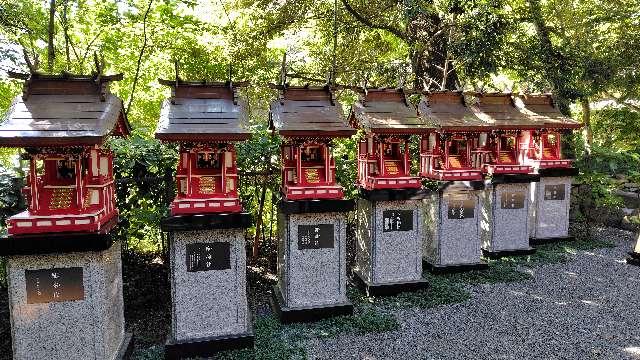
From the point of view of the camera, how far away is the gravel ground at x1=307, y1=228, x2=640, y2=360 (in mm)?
7793

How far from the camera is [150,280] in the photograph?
1040 cm

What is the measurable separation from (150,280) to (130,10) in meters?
9.26

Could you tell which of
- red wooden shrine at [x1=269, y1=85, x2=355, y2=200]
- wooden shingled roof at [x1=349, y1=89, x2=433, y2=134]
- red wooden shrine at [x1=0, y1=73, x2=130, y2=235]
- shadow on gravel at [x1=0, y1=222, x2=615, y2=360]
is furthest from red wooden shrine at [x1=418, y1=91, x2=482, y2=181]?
red wooden shrine at [x1=0, y1=73, x2=130, y2=235]

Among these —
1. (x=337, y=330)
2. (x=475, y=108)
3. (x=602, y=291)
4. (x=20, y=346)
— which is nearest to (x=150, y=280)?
(x=20, y=346)

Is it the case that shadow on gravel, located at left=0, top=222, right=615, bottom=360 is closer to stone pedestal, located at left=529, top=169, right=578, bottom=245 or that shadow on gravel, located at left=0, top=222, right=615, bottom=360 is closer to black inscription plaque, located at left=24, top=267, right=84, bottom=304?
stone pedestal, located at left=529, top=169, right=578, bottom=245

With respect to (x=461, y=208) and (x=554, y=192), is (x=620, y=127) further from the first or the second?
(x=461, y=208)

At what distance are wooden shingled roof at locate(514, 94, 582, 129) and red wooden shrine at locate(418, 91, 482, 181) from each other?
8.84 feet

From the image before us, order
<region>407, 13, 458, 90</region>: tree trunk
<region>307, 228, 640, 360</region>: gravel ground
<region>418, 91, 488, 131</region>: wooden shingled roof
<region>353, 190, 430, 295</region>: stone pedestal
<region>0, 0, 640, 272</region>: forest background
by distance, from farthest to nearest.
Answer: <region>407, 13, 458, 90</region>: tree trunk < <region>0, 0, 640, 272</region>: forest background < <region>418, 91, 488, 131</region>: wooden shingled roof < <region>353, 190, 430, 295</region>: stone pedestal < <region>307, 228, 640, 360</region>: gravel ground

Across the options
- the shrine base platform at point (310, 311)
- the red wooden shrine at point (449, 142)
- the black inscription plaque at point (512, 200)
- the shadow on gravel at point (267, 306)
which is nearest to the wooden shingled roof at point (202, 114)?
the shrine base platform at point (310, 311)

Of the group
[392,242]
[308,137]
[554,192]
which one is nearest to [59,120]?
[308,137]

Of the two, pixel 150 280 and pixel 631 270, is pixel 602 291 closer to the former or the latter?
pixel 631 270

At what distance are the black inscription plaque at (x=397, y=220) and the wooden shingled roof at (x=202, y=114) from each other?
14.3 feet

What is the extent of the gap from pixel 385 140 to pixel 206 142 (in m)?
4.42

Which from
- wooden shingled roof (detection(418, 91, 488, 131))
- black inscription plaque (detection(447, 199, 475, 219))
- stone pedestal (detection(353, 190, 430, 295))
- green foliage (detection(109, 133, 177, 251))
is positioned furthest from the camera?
black inscription plaque (detection(447, 199, 475, 219))
